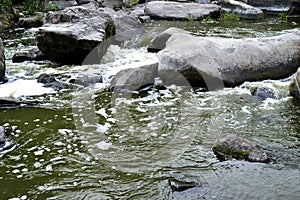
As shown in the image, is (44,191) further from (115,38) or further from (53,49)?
(115,38)

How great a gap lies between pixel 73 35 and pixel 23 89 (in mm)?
1829

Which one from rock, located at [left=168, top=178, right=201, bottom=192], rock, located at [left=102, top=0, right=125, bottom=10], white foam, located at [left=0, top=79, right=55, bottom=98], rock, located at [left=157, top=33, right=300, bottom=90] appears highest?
rock, located at [left=157, top=33, right=300, bottom=90]

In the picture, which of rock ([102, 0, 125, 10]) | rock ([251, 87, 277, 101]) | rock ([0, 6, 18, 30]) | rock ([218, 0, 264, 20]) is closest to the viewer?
rock ([251, 87, 277, 101])

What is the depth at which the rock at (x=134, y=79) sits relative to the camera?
271 inches

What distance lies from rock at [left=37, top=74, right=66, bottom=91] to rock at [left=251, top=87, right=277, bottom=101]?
137 inches

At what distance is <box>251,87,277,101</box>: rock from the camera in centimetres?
644

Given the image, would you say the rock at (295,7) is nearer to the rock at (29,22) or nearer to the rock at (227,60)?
the rock at (227,60)

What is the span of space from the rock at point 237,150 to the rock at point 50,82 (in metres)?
3.61

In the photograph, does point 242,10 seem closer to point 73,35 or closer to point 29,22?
point 29,22

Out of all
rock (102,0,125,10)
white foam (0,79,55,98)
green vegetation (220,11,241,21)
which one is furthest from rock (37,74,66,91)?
rock (102,0,125,10)

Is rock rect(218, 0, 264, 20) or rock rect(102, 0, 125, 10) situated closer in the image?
rock rect(218, 0, 264, 20)

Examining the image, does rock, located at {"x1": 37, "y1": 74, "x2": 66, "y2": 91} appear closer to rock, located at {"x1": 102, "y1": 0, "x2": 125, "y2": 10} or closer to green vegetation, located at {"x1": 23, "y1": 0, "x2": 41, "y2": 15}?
green vegetation, located at {"x1": 23, "y1": 0, "x2": 41, "y2": 15}

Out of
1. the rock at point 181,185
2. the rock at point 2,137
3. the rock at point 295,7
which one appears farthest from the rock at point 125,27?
the rock at point 295,7

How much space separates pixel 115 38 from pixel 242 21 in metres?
6.01
